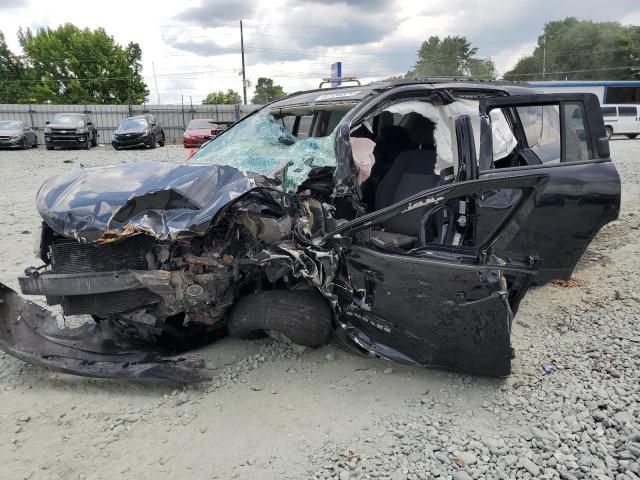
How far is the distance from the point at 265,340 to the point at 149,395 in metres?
0.85

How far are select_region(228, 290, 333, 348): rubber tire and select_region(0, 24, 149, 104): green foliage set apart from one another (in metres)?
46.9

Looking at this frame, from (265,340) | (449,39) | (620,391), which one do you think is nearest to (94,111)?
(265,340)

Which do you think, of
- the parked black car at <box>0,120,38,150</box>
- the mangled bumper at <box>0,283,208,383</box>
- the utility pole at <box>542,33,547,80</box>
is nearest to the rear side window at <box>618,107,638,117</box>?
the mangled bumper at <box>0,283,208,383</box>

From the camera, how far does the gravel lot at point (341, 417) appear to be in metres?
2.35

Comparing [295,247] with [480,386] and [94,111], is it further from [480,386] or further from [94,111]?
[94,111]

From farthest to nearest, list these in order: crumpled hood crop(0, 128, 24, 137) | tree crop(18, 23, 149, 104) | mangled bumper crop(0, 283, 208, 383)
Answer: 1. tree crop(18, 23, 149, 104)
2. crumpled hood crop(0, 128, 24, 137)
3. mangled bumper crop(0, 283, 208, 383)

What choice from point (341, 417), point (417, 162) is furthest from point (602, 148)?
point (341, 417)

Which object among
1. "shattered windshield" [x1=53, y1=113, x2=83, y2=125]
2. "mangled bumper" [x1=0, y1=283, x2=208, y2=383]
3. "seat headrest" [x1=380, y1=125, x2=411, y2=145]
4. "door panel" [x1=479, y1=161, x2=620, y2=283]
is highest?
"shattered windshield" [x1=53, y1=113, x2=83, y2=125]

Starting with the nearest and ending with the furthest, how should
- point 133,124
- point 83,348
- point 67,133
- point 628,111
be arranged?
point 83,348 → point 133,124 → point 67,133 → point 628,111

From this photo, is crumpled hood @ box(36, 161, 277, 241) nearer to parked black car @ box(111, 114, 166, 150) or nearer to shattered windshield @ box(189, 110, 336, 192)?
shattered windshield @ box(189, 110, 336, 192)

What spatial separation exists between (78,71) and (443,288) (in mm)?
51733

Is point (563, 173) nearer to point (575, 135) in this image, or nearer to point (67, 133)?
point (575, 135)

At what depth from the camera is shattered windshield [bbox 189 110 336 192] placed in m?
3.02

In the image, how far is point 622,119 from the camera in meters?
23.4
